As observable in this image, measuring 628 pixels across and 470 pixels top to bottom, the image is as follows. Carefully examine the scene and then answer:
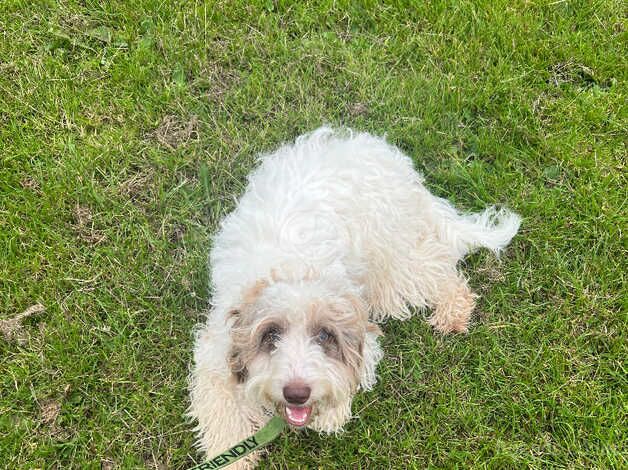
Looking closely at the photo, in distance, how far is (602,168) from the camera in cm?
438

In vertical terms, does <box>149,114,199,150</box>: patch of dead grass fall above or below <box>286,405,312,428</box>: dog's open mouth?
above

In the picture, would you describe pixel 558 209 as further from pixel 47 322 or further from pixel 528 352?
pixel 47 322

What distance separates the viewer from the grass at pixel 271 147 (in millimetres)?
3703

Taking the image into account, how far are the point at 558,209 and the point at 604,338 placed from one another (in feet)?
2.98

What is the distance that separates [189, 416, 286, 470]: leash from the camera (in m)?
3.09

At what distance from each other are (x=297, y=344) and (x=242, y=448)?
730mm

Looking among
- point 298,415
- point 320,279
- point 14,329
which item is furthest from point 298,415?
point 14,329

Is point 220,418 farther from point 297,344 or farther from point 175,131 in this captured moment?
point 175,131

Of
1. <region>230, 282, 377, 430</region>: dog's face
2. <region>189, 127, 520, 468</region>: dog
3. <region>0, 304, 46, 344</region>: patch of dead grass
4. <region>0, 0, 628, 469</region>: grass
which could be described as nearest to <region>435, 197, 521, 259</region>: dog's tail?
<region>189, 127, 520, 468</region>: dog

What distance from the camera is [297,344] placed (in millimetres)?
2793

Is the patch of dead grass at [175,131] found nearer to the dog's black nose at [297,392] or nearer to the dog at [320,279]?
the dog at [320,279]

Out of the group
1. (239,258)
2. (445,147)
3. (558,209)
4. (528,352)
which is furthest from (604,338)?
(239,258)

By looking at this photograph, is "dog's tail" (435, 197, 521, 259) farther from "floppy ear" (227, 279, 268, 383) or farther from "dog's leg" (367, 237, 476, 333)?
"floppy ear" (227, 279, 268, 383)

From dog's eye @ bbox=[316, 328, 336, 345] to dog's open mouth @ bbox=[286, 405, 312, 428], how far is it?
326 mm
